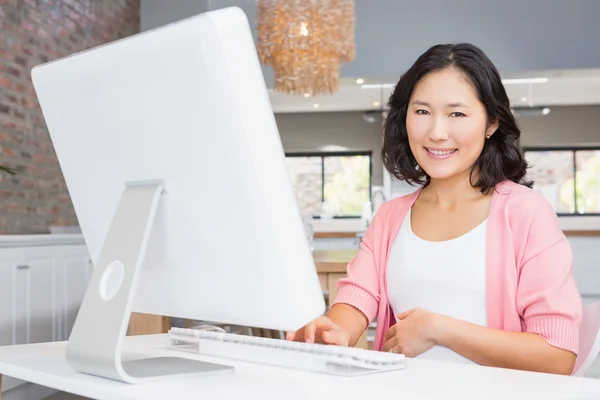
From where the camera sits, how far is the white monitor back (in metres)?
0.86

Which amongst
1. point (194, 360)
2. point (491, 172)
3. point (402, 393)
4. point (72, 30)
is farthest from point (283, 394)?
point (72, 30)

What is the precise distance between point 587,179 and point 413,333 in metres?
9.90

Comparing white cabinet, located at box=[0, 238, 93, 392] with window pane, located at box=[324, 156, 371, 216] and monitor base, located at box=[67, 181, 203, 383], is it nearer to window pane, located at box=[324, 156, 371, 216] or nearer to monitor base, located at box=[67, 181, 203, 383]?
monitor base, located at box=[67, 181, 203, 383]

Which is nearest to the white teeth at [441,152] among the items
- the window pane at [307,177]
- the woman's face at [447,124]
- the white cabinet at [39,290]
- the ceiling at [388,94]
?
the woman's face at [447,124]

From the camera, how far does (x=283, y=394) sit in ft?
3.01

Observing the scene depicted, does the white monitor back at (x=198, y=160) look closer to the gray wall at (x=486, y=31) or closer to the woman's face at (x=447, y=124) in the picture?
the woman's face at (x=447, y=124)

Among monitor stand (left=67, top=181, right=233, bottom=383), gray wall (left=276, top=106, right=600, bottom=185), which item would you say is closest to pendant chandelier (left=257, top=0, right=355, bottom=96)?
monitor stand (left=67, top=181, right=233, bottom=383)

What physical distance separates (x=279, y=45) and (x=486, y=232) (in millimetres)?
3614

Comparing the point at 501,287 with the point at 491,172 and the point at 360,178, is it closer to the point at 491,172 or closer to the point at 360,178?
the point at 491,172

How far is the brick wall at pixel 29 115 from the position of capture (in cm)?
438

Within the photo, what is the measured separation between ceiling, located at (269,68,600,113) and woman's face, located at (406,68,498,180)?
5474mm

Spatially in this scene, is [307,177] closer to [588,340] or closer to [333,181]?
[333,181]

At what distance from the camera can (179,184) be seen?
0.98m

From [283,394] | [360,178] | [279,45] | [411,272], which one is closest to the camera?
[283,394]
